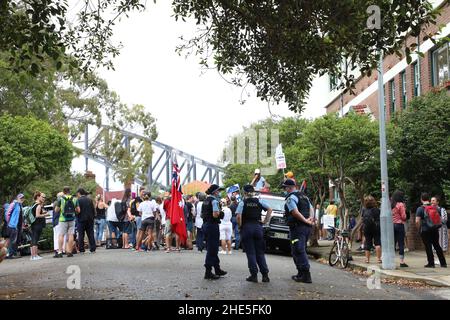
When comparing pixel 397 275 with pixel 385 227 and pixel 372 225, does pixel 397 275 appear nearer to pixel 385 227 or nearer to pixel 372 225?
pixel 385 227

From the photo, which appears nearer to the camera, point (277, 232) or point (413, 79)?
point (277, 232)

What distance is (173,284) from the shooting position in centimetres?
1008

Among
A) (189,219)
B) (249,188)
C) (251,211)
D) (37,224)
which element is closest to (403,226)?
(249,188)

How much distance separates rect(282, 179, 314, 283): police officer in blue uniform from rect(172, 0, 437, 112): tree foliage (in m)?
2.13

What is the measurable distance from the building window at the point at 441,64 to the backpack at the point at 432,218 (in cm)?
1133

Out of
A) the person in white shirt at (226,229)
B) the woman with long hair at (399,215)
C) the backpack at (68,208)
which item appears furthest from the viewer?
the person in white shirt at (226,229)

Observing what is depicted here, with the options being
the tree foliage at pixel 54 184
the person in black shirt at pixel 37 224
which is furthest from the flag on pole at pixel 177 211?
the tree foliage at pixel 54 184

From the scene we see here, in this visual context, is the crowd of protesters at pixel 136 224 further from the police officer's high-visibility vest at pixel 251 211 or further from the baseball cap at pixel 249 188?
the police officer's high-visibility vest at pixel 251 211

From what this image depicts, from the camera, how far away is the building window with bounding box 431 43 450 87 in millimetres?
24812

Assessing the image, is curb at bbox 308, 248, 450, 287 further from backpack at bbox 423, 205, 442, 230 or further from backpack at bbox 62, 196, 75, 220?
backpack at bbox 62, 196, 75, 220

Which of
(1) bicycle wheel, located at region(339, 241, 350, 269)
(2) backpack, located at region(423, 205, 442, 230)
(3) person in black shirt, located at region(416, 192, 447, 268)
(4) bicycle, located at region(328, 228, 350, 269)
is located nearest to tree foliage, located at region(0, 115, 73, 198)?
(4) bicycle, located at region(328, 228, 350, 269)

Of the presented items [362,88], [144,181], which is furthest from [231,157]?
[362,88]

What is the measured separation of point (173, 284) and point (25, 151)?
2244cm

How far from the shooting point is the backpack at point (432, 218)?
571 inches
